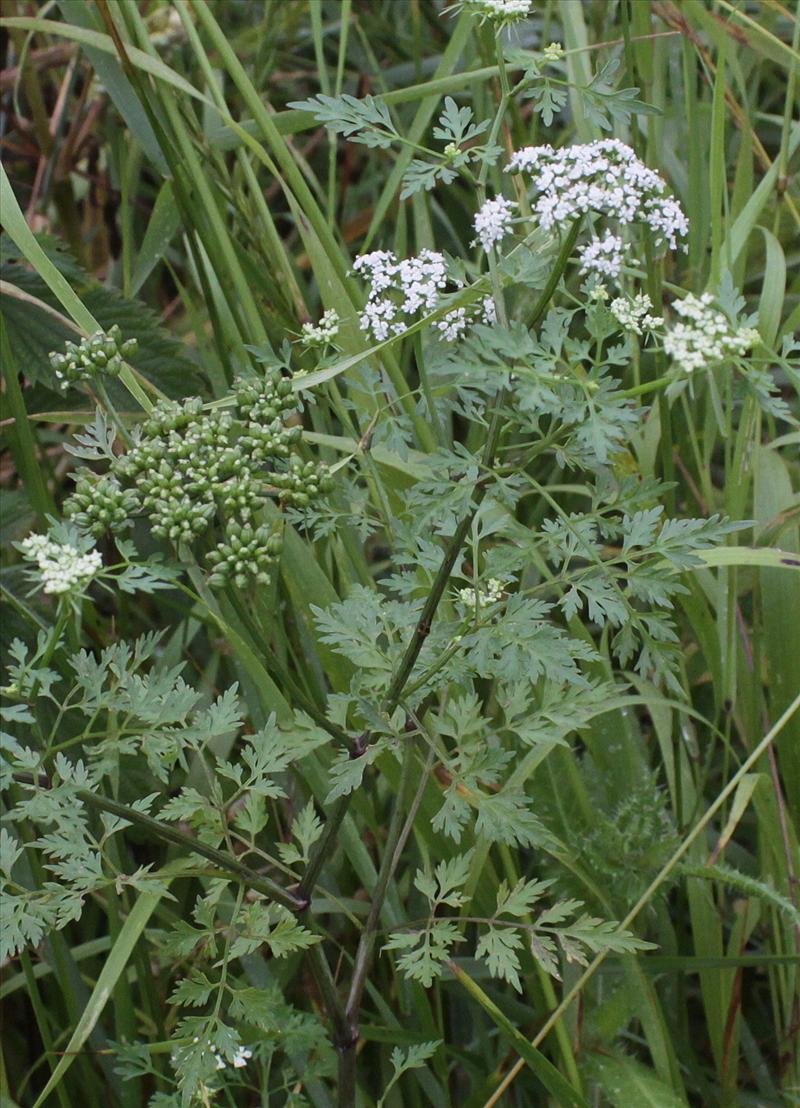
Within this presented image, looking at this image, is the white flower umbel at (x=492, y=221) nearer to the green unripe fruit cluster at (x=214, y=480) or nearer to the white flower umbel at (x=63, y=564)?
the green unripe fruit cluster at (x=214, y=480)

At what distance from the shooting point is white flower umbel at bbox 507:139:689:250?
3.46 feet

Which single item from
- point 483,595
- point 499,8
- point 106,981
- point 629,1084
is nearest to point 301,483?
point 483,595

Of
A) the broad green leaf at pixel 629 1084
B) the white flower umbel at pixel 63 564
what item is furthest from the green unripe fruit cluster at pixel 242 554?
the broad green leaf at pixel 629 1084

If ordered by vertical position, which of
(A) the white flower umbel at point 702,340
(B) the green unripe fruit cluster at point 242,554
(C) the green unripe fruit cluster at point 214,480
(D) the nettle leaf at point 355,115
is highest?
(D) the nettle leaf at point 355,115

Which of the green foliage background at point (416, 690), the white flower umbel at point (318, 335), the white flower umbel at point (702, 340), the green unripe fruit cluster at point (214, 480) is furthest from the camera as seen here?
the white flower umbel at point (318, 335)

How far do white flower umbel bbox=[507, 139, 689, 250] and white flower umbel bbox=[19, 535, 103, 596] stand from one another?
0.53 m

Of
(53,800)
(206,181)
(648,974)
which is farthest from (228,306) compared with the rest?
(648,974)

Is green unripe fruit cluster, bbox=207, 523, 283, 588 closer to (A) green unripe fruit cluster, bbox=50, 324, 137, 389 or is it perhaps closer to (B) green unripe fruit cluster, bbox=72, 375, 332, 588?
(B) green unripe fruit cluster, bbox=72, 375, 332, 588

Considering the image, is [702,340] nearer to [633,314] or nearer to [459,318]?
[633,314]

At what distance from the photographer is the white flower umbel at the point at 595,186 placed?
1054mm

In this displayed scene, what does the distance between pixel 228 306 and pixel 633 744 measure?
1.02 m

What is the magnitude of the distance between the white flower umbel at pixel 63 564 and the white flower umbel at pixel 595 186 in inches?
20.8

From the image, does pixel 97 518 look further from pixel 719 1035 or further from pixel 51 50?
pixel 51 50

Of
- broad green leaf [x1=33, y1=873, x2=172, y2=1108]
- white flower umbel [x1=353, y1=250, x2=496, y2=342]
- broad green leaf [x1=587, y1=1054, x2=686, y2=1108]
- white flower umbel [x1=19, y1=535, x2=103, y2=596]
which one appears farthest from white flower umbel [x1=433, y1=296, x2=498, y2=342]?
broad green leaf [x1=587, y1=1054, x2=686, y2=1108]
